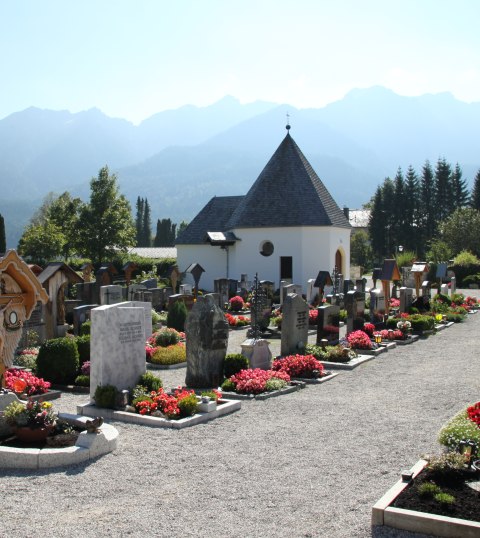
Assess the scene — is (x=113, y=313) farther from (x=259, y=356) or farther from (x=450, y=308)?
(x=450, y=308)

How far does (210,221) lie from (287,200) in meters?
6.58

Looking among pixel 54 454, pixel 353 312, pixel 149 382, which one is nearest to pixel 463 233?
pixel 353 312

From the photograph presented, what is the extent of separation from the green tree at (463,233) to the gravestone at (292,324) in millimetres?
47157

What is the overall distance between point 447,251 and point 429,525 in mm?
53920

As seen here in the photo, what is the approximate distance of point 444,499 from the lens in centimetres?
619

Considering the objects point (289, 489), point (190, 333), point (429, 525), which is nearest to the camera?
point (429, 525)

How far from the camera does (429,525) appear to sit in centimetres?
585

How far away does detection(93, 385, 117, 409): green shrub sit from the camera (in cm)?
1092

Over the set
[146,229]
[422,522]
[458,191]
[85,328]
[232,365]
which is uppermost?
[458,191]

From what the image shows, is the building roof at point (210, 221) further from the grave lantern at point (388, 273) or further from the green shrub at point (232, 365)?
the green shrub at point (232, 365)

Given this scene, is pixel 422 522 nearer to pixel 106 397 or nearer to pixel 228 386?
pixel 106 397

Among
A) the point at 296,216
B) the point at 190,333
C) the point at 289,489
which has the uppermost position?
the point at 296,216

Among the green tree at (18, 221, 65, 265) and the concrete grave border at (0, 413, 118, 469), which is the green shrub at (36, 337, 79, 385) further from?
the green tree at (18, 221, 65, 265)

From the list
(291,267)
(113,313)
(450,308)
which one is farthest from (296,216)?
(113,313)
